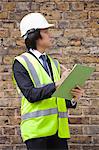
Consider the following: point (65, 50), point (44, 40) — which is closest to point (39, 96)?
point (44, 40)

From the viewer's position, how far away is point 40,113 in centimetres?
289

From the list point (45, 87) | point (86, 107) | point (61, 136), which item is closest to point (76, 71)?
point (45, 87)

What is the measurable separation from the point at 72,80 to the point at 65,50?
192 centimetres

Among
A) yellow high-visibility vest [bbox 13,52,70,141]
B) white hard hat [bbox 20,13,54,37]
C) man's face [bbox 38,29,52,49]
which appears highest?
white hard hat [bbox 20,13,54,37]

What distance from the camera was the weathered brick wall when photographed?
15.1 ft

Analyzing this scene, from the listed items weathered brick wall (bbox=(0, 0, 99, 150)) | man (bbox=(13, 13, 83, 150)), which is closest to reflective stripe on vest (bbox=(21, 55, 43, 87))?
man (bbox=(13, 13, 83, 150))

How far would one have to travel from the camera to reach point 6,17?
15.6ft

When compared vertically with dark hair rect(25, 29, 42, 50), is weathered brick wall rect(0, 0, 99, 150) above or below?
below

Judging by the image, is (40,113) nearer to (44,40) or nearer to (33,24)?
(44,40)

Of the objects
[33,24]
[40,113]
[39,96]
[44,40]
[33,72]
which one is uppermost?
[33,24]

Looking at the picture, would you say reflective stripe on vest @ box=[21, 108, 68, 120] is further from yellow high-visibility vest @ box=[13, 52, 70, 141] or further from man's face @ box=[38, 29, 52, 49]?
man's face @ box=[38, 29, 52, 49]

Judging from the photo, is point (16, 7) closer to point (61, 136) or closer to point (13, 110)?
point (13, 110)

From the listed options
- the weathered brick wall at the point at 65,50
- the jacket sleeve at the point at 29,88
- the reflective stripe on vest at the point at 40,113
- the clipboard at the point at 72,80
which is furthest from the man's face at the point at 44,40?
the weathered brick wall at the point at 65,50

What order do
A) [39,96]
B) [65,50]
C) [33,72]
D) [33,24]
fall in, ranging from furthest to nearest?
[65,50], [33,24], [33,72], [39,96]
